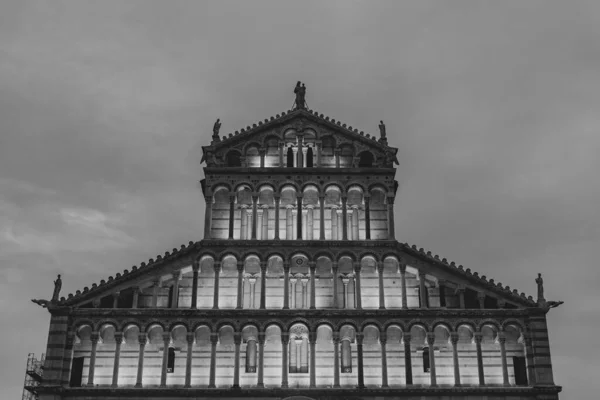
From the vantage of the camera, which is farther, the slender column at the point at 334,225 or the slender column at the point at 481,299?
the slender column at the point at 334,225

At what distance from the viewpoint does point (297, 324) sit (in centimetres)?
3850

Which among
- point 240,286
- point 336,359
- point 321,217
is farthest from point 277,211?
point 336,359

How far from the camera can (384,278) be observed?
4022 cm

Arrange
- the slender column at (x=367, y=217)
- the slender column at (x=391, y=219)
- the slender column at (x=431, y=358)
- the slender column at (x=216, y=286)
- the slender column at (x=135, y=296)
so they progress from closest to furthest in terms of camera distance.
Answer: the slender column at (x=431, y=358), the slender column at (x=135, y=296), the slender column at (x=216, y=286), the slender column at (x=391, y=219), the slender column at (x=367, y=217)

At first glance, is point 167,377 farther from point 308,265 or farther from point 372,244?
point 372,244

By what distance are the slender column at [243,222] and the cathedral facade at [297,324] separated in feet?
0.37

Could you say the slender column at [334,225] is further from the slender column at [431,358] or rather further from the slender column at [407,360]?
the slender column at [431,358]

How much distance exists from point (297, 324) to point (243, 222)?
238 inches

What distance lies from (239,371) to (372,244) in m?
8.46

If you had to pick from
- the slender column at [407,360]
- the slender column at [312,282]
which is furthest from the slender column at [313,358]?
the slender column at [407,360]

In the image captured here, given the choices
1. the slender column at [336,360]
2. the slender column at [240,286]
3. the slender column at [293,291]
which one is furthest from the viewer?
the slender column at [293,291]

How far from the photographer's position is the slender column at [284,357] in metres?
37.3

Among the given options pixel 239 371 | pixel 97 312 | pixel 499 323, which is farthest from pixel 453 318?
pixel 97 312

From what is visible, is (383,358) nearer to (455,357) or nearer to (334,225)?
(455,357)
